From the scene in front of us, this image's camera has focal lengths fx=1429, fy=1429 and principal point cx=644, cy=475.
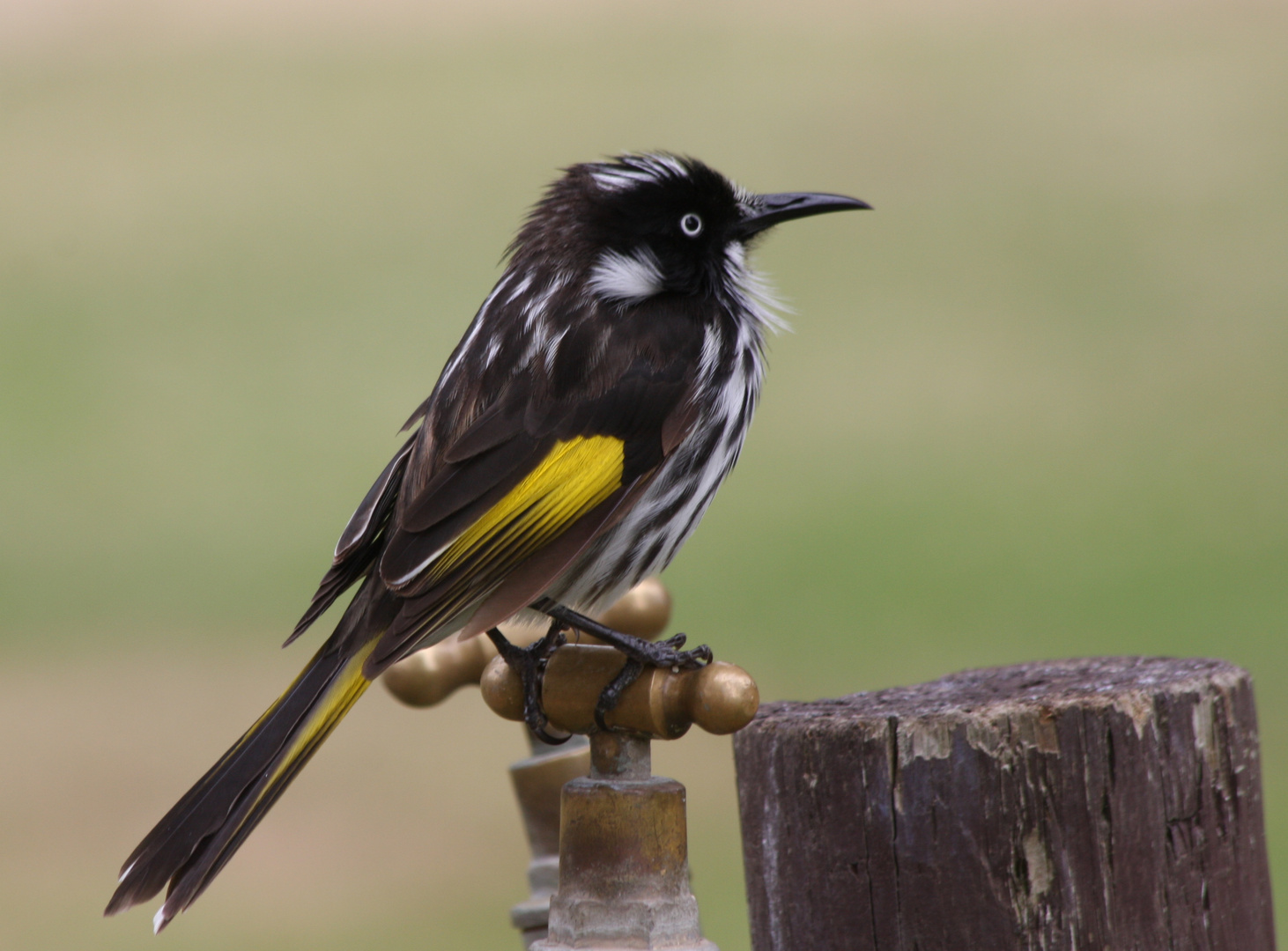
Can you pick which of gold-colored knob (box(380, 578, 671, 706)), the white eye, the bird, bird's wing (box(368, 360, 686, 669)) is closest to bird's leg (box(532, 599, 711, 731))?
the bird

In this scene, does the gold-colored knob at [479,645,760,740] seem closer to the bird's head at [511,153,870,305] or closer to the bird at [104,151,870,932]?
the bird at [104,151,870,932]

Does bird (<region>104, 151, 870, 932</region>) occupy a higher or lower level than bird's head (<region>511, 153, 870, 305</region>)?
lower

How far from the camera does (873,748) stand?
7.62 feet

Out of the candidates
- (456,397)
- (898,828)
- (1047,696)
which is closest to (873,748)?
(898,828)

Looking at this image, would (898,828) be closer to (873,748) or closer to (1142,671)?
(873,748)

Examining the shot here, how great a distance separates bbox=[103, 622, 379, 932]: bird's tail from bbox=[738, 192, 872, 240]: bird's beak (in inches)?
60.0

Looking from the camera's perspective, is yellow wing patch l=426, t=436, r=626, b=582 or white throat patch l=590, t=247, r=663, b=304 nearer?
yellow wing patch l=426, t=436, r=626, b=582

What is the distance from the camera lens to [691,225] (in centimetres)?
356

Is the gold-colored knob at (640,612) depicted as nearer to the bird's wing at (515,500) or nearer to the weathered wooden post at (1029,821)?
the bird's wing at (515,500)

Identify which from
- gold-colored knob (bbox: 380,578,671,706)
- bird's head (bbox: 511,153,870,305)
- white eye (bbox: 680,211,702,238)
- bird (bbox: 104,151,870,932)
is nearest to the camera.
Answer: bird (bbox: 104,151,870,932)

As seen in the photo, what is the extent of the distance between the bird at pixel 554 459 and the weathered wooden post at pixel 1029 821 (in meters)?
0.41

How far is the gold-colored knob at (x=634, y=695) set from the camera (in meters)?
2.27

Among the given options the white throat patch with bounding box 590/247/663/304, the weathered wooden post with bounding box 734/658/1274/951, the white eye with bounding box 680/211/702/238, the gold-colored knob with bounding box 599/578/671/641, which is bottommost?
the weathered wooden post with bounding box 734/658/1274/951

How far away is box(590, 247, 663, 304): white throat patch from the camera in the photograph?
335 cm
